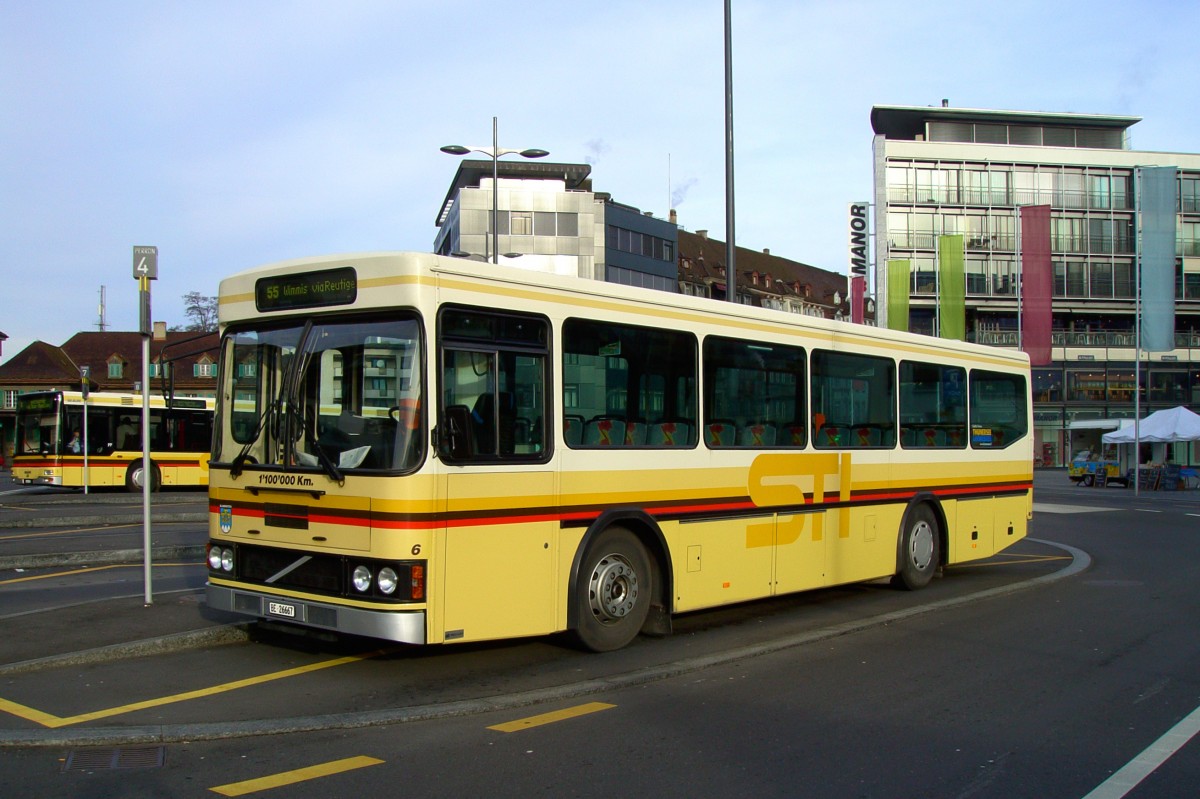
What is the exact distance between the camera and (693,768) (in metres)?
5.76

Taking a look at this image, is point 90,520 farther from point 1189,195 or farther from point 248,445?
point 1189,195

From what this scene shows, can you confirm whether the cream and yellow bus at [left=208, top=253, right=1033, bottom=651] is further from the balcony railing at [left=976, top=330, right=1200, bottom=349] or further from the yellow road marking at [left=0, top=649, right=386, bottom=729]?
the balcony railing at [left=976, top=330, right=1200, bottom=349]

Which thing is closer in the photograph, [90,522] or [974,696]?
[974,696]

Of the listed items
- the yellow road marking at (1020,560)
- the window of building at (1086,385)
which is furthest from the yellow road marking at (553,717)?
the window of building at (1086,385)

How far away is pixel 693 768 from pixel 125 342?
9596 centimetres

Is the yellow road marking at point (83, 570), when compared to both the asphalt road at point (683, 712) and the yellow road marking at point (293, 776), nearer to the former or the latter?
the asphalt road at point (683, 712)

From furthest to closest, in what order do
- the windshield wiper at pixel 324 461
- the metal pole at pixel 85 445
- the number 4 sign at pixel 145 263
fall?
the metal pole at pixel 85 445, the number 4 sign at pixel 145 263, the windshield wiper at pixel 324 461

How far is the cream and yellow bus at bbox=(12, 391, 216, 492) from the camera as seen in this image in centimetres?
3120

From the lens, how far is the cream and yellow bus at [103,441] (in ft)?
102

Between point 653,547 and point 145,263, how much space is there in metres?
5.58

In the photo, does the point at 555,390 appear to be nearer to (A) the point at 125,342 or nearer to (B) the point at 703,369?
(B) the point at 703,369

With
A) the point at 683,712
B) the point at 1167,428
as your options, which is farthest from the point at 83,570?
the point at 1167,428

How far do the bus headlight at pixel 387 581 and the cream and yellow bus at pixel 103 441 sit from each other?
1009 inches

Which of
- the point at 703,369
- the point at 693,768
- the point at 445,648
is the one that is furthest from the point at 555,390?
the point at 693,768
